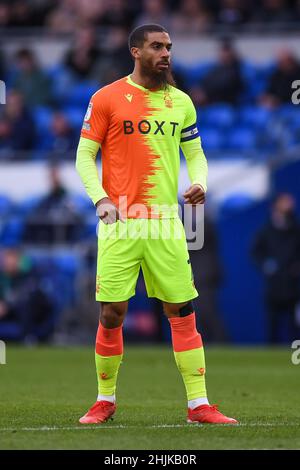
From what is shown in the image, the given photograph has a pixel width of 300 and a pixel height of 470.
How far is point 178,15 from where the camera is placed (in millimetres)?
21375

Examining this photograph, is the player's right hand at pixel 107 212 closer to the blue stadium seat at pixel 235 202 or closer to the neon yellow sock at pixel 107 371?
the neon yellow sock at pixel 107 371

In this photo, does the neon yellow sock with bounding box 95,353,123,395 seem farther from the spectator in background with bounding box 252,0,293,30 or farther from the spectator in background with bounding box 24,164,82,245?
the spectator in background with bounding box 252,0,293,30

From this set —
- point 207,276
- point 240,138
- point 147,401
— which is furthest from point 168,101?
point 240,138

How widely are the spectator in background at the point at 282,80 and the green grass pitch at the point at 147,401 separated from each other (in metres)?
5.46

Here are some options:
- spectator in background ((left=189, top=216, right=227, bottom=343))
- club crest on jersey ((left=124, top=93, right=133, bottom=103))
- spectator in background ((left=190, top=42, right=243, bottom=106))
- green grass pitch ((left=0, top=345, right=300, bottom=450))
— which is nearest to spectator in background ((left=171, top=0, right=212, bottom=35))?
spectator in background ((left=190, top=42, right=243, bottom=106))

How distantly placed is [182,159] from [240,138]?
1491mm

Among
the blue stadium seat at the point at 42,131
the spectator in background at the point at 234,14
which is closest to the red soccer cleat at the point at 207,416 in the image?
the blue stadium seat at the point at 42,131

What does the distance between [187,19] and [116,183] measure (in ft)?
46.6

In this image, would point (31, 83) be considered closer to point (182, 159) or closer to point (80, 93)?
point (80, 93)

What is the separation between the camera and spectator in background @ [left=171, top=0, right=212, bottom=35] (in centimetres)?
2111

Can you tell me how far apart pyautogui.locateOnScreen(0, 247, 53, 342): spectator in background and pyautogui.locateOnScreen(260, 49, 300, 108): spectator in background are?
521cm

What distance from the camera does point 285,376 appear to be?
1170 centimetres
